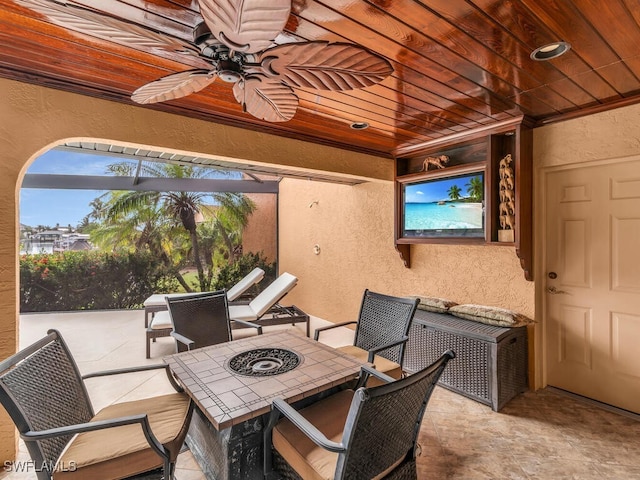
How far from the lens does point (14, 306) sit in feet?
6.60

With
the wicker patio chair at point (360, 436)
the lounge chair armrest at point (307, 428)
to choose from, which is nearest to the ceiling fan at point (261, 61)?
the wicker patio chair at point (360, 436)

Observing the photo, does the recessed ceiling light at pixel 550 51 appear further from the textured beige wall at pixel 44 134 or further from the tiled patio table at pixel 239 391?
the textured beige wall at pixel 44 134

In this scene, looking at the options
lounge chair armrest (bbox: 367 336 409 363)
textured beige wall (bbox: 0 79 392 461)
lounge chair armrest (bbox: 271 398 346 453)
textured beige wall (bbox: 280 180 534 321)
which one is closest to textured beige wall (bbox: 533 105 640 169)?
textured beige wall (bbox: 280 180 534 321)

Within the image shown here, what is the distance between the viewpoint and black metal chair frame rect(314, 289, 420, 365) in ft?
8.14

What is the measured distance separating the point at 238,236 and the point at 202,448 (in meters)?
5.48

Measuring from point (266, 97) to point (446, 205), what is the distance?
7.83 ft

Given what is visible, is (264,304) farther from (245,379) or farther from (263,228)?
(263,228)

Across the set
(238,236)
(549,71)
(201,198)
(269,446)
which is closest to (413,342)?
(269,446)

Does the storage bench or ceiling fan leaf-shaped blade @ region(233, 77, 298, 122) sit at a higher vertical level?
ceiling fan leaf-shaped blade @ region(233, 77, 298, 122)

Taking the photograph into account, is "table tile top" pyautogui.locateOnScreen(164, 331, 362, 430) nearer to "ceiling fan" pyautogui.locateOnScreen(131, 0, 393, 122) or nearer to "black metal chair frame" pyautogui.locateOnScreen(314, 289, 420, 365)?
"black metal chair frame" pyautogui.locateOnScreen(314, 289, 420, 365)

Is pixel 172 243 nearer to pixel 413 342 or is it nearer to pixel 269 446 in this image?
pixel 413 342

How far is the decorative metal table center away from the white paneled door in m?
2.60

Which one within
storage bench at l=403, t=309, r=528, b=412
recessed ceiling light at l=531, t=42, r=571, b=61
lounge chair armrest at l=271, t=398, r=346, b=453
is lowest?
storage bench at l=403, t=309, r=528, b=412

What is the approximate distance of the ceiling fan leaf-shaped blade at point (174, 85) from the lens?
1.46m
